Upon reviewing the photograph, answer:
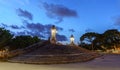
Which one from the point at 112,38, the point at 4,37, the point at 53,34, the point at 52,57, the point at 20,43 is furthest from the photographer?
the point at 112,38

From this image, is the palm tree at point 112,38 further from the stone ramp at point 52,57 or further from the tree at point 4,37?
the stone ramp at point 52,57

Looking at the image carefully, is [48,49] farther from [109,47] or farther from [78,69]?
[109,47]

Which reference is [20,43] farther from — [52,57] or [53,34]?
[52,57]

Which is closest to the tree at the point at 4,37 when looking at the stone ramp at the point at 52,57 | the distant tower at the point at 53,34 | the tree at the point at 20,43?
the tree at the point at 20,43

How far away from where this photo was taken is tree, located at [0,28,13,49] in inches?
2246

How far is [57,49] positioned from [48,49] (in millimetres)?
1103

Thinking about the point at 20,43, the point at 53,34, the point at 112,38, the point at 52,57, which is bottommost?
the point at 52,57

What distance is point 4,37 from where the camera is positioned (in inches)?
2263

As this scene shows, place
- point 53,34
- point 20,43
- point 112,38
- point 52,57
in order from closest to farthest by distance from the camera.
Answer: point 52,57 → point 53,34 → point 20,43 → point 112,38

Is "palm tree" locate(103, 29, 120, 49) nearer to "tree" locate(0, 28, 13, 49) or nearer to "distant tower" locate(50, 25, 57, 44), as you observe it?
"tree" locate(0, 28, 13, 49)

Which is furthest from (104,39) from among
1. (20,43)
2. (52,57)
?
(52,57)

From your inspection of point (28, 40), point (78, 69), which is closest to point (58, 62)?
point (78, 69)

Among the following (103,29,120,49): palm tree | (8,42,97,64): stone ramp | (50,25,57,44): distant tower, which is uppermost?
(103,29,120,49): palm tree

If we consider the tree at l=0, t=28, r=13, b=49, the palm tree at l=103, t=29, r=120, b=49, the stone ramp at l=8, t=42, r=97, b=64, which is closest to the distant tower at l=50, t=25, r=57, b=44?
the stone ramp at l=8, t=42, r=97, b=64
